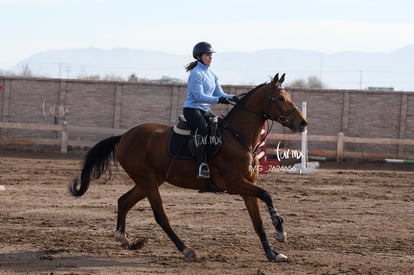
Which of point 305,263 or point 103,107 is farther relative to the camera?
point 103,107

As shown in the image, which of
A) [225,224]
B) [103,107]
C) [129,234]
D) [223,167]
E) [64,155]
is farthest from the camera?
[103,107]

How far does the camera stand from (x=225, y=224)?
1296 centimetres

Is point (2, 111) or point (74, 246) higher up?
point (2, 111)

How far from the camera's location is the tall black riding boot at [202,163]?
10.5 m

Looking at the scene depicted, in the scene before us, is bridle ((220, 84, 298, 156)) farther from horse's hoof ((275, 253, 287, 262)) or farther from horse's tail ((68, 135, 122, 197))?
horse's tail ((68, 135, 122, 197))

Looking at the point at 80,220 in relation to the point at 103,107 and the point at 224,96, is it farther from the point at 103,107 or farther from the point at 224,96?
the point at 103,107

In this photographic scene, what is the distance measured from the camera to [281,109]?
1053cm

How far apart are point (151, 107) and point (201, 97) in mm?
19085

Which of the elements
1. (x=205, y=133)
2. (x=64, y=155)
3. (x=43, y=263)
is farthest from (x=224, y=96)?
(x=64, y=155)

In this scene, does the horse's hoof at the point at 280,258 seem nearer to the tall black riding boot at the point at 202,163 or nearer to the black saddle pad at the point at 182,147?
the tall black riding boot at the point at 202,163

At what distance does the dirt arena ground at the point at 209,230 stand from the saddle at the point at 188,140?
129cm

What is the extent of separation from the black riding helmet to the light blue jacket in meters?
0.13

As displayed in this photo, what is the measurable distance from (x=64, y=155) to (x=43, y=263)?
18208 mm

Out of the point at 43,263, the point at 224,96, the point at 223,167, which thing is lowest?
the point at 43,263
